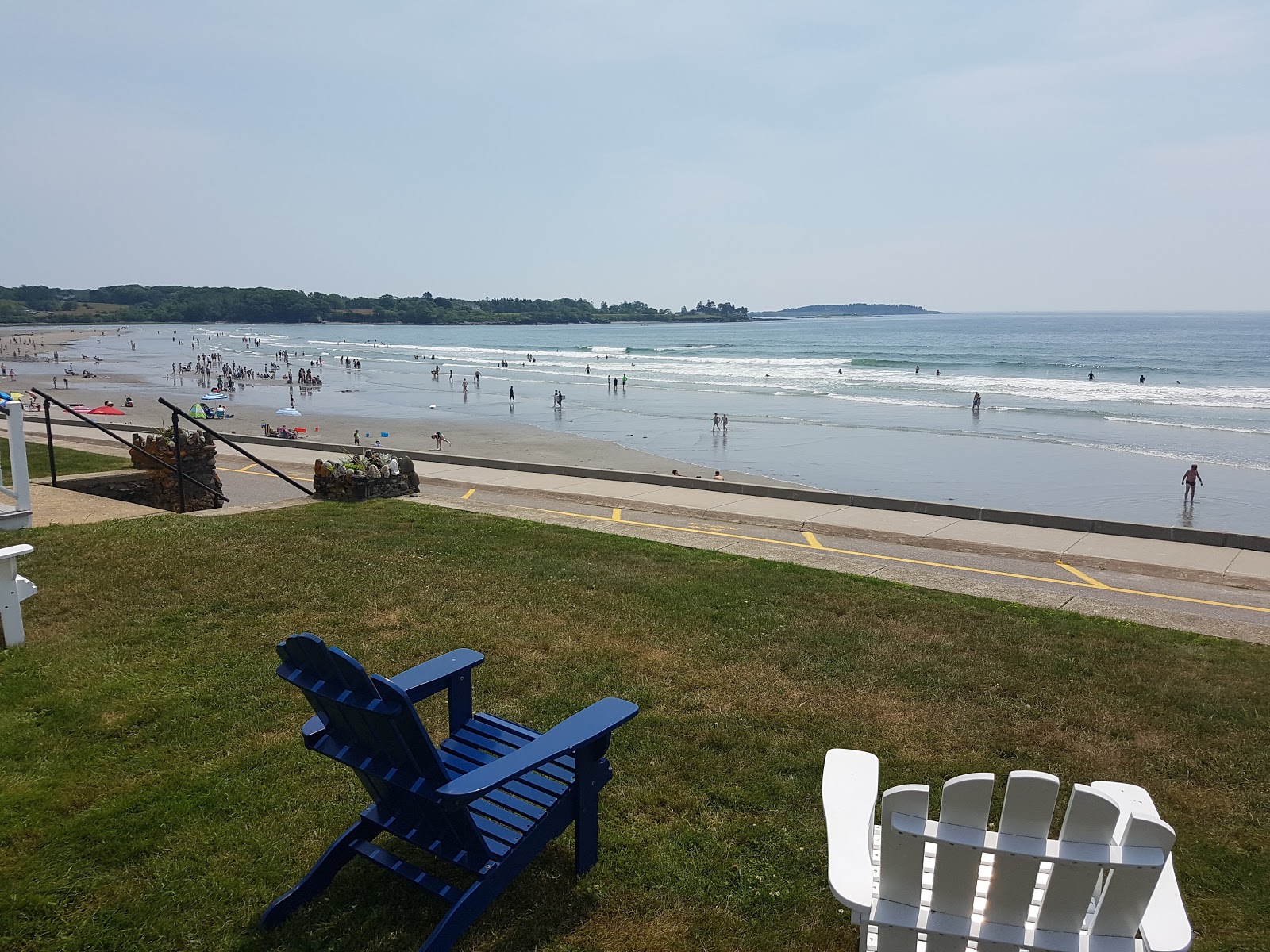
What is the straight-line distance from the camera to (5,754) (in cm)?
437

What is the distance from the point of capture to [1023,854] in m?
2.28

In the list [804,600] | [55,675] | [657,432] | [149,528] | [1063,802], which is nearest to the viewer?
[1063,802]

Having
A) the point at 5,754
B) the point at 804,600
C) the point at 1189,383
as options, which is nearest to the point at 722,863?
the point at 5,754

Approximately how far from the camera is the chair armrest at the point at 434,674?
3689 mm

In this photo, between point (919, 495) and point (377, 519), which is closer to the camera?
point (377, 519)

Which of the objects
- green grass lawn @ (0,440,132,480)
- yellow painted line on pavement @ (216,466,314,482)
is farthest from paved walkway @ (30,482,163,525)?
yellow painted line on pavement @ (216,466,314,482)

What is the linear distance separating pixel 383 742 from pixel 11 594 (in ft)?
13.8

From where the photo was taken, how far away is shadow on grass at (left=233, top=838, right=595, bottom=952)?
3186 millimetres

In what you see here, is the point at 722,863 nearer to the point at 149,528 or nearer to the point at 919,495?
the point at 149,528

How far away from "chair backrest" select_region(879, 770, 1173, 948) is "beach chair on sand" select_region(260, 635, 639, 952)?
1.28m

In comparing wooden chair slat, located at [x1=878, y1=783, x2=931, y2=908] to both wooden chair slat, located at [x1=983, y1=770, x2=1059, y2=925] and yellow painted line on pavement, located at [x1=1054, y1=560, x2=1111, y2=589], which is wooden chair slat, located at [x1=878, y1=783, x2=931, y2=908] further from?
yellow painted line on pavement, located at [x1=1054, y1=560, x2=1111, y2=589]

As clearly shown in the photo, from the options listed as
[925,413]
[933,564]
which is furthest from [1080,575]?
[925,413]

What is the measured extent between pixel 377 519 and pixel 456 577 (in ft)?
9.66

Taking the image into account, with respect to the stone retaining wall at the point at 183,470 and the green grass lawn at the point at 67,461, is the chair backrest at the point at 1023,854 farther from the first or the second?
the green grass lawn at the point at 67,461
